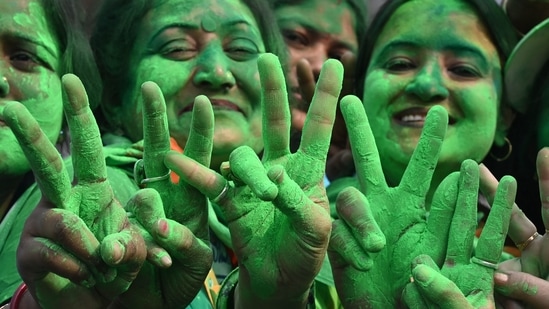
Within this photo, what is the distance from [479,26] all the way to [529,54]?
0.61ft

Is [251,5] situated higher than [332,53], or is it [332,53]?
[251,5]

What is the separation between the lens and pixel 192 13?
322 cm

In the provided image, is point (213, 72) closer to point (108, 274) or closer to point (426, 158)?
point (426, 158)

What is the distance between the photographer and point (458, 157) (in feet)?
10.6

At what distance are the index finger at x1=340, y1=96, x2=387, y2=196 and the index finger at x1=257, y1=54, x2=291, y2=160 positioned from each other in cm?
19

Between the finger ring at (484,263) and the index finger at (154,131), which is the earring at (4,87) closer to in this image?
the index finger at (154,131)

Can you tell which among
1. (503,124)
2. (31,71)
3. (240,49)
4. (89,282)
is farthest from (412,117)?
(89,282)

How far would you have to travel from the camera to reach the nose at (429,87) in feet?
10.6

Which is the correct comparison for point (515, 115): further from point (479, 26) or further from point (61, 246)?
point (61, 246)

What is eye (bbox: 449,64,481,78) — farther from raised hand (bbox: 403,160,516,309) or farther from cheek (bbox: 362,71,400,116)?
raised hand (bbox: 403,160,516,309)

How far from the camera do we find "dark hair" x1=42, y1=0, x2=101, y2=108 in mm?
3111

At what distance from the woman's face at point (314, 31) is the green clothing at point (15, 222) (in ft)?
4.16

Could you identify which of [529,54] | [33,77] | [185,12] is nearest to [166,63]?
[185,12]

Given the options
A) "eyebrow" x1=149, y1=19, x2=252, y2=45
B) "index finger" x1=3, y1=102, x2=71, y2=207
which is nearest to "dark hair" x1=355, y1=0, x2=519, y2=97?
"eyebrow" x1=149, y1=19, x2=252, y2=45
